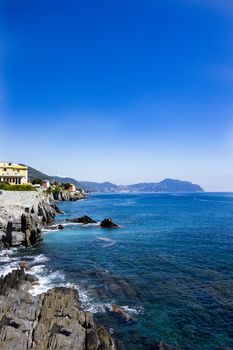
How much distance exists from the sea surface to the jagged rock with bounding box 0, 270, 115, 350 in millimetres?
3677

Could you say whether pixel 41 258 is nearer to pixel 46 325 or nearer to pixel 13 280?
pixel 13 280

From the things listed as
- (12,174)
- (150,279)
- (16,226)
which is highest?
(12,174)

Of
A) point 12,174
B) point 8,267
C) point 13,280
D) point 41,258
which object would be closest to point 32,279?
point 13,280

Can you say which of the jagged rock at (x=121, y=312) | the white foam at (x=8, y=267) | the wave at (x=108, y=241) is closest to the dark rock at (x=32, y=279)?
the white foam at (x=8, y=267)

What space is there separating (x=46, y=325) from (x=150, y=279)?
704 inches

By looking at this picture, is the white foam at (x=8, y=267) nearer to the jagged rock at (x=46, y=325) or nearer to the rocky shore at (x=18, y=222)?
the rocky shore at (x=18, y=222)

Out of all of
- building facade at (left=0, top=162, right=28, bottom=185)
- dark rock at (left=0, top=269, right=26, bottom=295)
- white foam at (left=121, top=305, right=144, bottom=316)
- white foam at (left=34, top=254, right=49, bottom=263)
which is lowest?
white foam at (left=121, top=305, right=144, bottom=316)

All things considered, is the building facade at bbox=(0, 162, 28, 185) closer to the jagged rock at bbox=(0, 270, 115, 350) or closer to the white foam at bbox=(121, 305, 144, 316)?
the white foam at bbox=(121, 305, 144, 316)

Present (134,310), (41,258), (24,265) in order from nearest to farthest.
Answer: (134,310), (24,265), (41,258)

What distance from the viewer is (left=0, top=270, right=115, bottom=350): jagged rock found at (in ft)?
57.4

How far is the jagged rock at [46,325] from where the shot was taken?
17.5 meters

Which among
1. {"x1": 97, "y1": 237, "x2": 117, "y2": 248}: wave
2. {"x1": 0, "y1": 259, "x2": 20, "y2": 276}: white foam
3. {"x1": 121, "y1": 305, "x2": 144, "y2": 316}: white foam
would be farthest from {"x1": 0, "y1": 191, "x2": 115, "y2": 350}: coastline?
{"x1": 97, "y1": 237, "x2": 117, "y2": 248}: wave

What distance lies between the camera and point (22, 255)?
149 feet

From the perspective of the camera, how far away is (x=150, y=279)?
35.1 m
